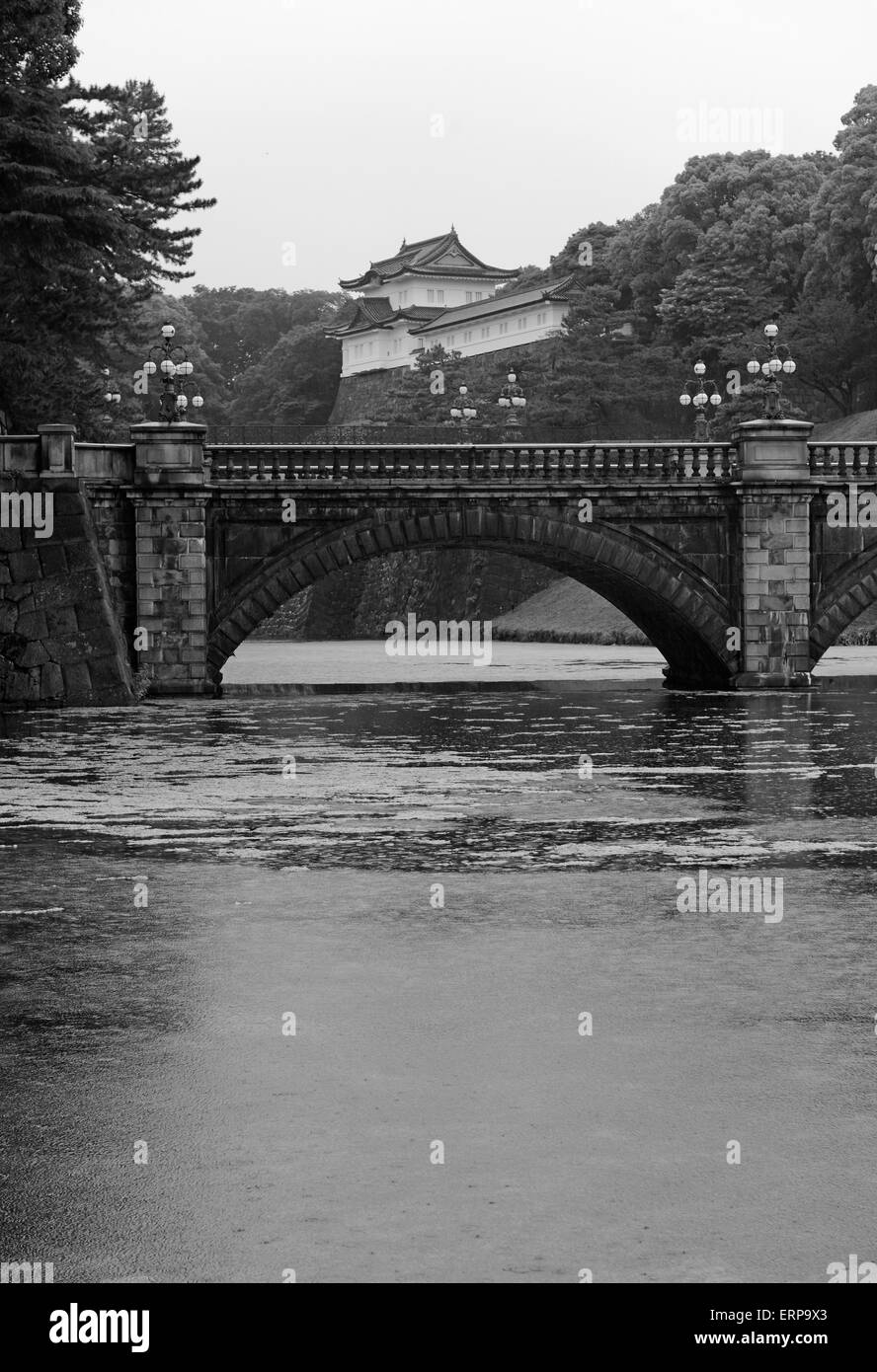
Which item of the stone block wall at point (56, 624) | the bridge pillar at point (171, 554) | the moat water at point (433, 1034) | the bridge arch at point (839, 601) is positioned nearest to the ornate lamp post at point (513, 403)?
the bridge arch at point (839, 601)

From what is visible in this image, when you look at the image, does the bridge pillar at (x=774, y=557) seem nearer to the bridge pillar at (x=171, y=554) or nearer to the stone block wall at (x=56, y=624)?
the bridge pillar at (x=171, y=554)

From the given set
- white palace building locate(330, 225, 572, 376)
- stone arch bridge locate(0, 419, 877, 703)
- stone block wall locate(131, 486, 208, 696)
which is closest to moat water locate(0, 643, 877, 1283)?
stone block wall locate(131, 486, 208, 696)

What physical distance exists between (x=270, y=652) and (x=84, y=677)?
4936cm

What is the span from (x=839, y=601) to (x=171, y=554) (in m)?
15.8

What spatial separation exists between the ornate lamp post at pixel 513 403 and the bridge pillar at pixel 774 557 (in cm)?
3691

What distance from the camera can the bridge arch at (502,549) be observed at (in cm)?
4459

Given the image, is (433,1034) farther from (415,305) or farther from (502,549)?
(415,305)

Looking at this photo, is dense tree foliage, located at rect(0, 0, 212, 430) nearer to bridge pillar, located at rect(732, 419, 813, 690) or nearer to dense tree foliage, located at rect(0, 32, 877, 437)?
dense tree foliage, located at rect(0, 32, 877, 437)

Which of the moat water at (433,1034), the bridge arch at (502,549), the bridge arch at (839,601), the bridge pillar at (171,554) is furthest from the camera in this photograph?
the bridge arch at (839,601)

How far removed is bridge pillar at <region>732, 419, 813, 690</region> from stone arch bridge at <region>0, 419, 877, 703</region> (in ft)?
0.12

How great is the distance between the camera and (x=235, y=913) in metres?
14.6

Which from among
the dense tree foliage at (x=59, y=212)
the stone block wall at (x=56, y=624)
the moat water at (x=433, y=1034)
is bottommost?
the moat water at (x=433, y=1034)
